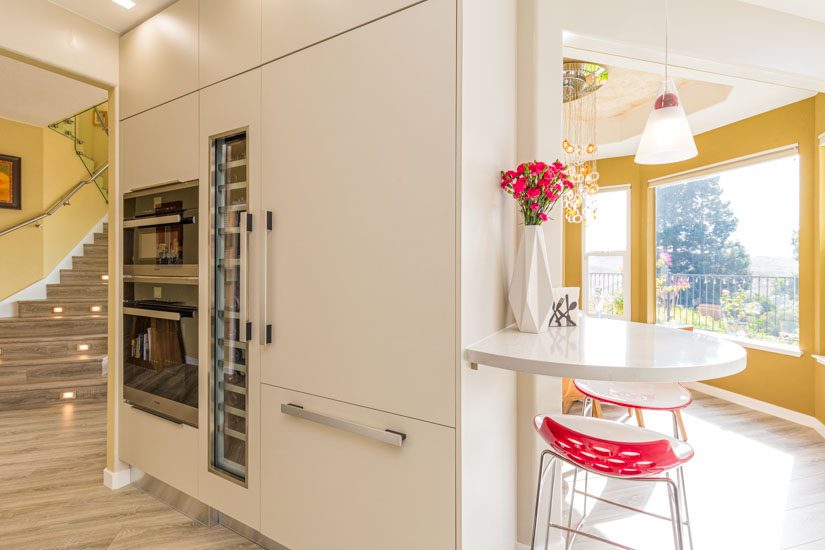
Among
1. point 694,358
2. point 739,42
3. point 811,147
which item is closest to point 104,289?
point 694,358

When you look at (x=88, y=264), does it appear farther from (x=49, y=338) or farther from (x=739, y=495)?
(x=739, y=495)

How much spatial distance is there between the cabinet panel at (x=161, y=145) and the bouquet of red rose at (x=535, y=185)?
159cm

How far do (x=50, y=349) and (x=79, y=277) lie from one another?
1.41 m

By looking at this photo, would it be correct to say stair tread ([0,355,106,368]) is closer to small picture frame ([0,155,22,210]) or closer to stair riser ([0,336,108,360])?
stair riser ([0,336,108,360])

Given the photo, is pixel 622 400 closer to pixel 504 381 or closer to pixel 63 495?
Answer: pixel 504 381

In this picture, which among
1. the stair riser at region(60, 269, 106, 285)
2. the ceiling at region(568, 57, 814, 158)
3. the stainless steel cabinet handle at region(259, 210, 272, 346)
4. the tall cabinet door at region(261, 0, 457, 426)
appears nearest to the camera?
the tall cabinet door at region(261, 0, 457, 426)

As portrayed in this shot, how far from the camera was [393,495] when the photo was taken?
1.53 meters

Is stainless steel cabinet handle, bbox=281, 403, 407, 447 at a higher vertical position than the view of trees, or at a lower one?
lower

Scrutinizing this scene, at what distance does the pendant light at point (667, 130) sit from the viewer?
214cm

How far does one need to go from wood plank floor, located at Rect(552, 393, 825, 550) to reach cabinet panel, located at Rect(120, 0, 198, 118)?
122 inches

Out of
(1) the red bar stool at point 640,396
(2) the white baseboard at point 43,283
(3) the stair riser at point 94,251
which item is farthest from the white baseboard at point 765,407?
(2) the white baseboard at point 43,283

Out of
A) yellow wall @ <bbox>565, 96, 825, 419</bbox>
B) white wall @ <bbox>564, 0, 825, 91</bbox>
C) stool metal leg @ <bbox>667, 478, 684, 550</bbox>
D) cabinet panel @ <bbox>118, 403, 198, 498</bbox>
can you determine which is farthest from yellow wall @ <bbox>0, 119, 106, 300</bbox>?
yellow wall @ <bbox>565, 96, 825, 419</bbox>

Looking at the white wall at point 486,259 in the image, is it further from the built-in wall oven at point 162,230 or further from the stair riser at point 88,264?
the stair riser at point 88,264

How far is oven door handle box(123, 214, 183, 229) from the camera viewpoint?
7.66 ft
